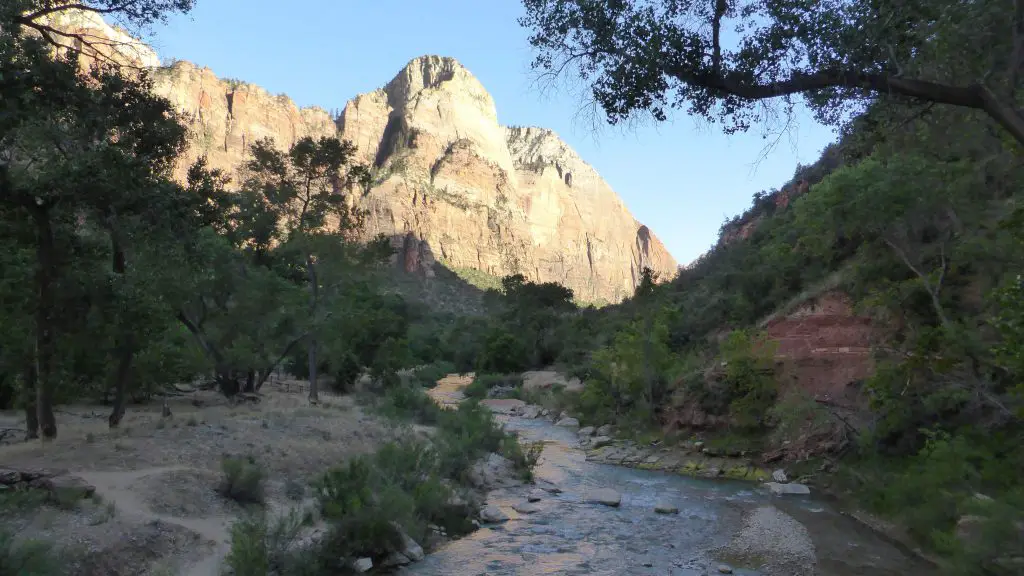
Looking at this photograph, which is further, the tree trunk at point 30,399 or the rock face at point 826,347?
the rock face at point 826,347

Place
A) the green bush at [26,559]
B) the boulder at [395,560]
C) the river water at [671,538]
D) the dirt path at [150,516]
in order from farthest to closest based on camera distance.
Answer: the river water at [671,538], the boulder at [395,560], the dirt path at [150,516], the green bush at [26,559]

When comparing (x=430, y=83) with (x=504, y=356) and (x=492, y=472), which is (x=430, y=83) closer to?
(x=504, y=356)

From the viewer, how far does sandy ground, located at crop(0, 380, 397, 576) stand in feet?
24.0

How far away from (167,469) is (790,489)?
14.5 meters

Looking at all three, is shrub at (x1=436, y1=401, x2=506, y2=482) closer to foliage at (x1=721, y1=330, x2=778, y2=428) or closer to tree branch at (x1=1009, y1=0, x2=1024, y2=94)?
foliage at (x1=721, y1=330, x2=778, y2=428)

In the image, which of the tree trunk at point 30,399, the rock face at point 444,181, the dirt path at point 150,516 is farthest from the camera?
the rock face at point 444,181

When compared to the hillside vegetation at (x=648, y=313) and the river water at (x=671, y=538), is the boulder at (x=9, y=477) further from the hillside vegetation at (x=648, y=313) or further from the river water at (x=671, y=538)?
the river water at (x=671, y=538)

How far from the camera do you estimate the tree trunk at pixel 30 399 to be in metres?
12.5

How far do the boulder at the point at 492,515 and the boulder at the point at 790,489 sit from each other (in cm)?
750

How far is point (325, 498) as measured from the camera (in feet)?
34.3

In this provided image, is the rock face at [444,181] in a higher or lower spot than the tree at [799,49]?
higher

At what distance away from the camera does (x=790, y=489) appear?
15930 mm

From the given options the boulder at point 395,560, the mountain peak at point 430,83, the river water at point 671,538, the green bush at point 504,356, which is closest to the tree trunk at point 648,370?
the river water at point 671,538

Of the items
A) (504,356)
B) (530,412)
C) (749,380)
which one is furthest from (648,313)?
(504,356)
